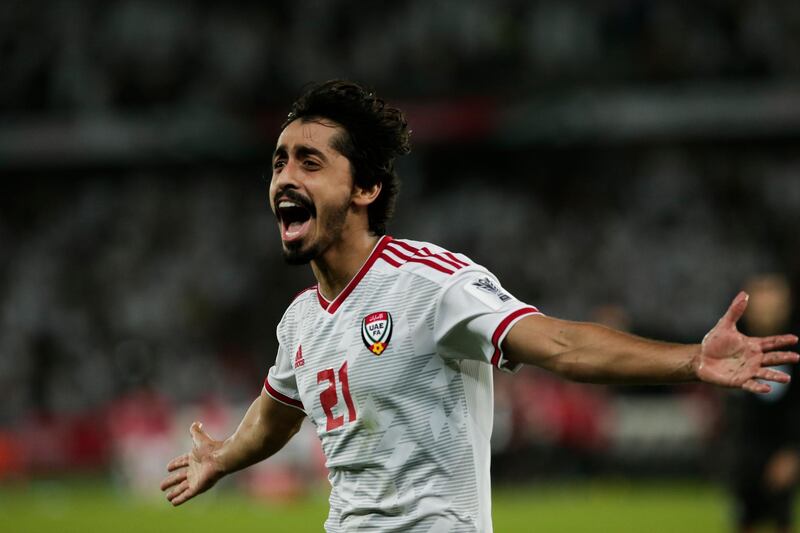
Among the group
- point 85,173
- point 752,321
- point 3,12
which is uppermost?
point 3,12

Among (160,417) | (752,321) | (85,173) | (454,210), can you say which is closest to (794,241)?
(454,210)

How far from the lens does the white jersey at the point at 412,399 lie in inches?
150

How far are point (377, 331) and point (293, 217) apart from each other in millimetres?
581

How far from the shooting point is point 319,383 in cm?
410

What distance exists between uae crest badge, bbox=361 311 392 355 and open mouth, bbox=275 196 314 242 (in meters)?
0.41

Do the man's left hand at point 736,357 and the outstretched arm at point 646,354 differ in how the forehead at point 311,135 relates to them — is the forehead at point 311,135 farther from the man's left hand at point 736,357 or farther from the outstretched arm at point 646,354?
the man's left hand at point 736,357

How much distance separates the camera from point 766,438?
881 cm

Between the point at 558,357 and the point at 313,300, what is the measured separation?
1.13 m

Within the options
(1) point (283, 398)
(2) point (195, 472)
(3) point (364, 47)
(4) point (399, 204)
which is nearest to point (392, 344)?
(1) point (283, 398)

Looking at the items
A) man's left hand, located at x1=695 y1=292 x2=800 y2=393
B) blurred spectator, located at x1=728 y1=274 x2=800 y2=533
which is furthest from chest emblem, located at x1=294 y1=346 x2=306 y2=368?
blurred spectator, located at x1=728 y1=274 x2=800 y2=533

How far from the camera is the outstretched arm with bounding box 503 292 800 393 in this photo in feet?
10.5

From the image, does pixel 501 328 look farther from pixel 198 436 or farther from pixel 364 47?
pixel 364 47

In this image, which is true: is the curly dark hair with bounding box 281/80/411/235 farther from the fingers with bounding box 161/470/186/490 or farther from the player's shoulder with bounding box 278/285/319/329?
the fingers with bounding box 161/470/186/490

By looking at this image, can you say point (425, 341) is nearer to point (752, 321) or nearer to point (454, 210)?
point (752, 321)
